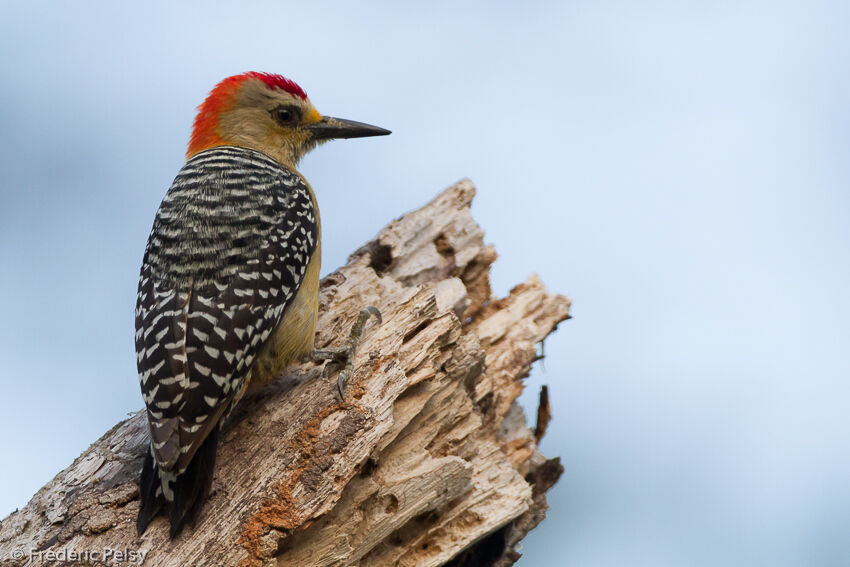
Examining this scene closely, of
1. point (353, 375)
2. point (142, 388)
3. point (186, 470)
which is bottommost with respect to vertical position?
point (186, 470)

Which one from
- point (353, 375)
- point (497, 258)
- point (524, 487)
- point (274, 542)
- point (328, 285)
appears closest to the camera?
point (274, 542)

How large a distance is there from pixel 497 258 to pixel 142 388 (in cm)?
348

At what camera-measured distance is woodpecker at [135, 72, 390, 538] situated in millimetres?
4238

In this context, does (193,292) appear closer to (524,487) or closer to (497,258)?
(524,487)

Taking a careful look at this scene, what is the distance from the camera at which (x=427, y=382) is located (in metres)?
5.23

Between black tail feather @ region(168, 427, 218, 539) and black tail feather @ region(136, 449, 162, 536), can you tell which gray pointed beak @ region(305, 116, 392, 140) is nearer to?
black tail feather @ region(168, 427, 218, 539)

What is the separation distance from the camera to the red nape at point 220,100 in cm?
611

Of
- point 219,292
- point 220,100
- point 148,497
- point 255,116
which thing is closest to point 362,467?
point 148,497

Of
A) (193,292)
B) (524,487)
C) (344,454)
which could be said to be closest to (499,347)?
(524,487)

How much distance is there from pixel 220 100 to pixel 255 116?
11.4 inches

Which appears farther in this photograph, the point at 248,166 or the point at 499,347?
the point at 499,347

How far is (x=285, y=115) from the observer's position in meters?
6.22

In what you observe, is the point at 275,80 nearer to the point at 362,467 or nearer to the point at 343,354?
the point at 343,354
